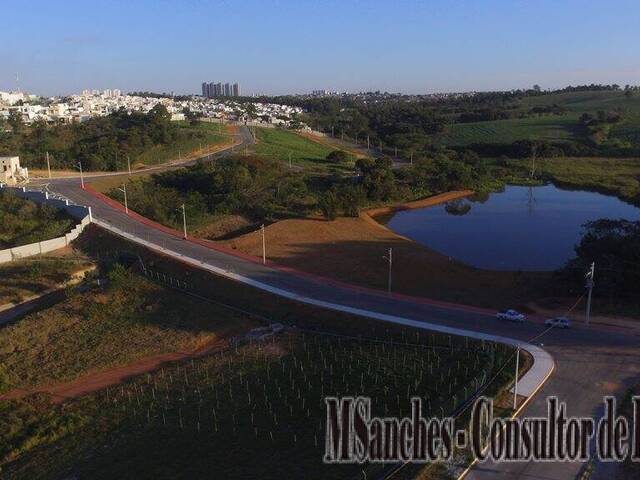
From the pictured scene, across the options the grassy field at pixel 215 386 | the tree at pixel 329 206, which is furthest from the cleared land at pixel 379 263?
the grassy field at pixel 215 386

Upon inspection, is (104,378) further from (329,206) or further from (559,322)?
(329,206)

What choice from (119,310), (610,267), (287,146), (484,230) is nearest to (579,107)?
(287,146)

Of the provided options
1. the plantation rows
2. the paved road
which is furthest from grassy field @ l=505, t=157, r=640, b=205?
the plantation rows

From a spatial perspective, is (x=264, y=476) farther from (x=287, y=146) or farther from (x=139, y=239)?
(x=287, y=146)

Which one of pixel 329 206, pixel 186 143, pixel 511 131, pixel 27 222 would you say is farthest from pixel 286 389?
pixel 511 131

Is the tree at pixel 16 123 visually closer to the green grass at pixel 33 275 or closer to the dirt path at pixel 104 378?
the green grass at pixel 33 275

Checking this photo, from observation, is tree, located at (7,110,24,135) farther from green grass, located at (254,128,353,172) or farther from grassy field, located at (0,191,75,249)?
grassy field, located at (0,191,75,249)
